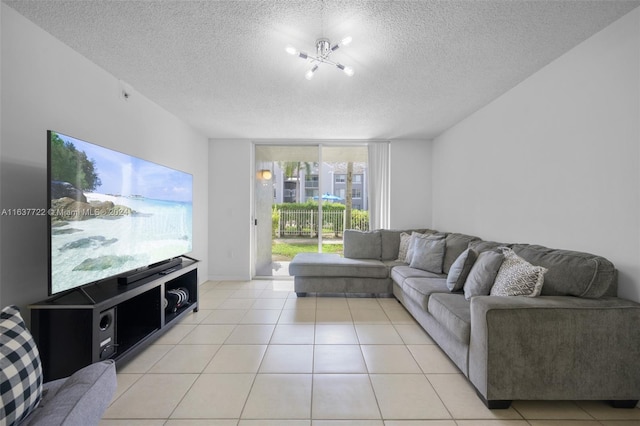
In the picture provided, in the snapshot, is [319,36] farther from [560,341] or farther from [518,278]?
[560,341]

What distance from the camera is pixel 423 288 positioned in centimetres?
276

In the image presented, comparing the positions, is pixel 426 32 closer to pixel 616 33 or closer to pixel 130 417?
pixel 616 33

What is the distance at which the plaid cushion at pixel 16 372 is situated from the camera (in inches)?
37.7

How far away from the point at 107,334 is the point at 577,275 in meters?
3.23

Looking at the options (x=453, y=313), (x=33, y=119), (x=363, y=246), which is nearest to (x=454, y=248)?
(x=363, y=246)

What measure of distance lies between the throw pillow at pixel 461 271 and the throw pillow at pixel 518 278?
0.37m

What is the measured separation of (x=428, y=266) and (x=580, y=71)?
2.28 meters

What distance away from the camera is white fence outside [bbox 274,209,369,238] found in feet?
16.7

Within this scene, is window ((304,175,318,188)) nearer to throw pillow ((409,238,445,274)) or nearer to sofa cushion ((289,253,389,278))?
sofa cushion ((289,253,389,278))

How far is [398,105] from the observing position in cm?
337

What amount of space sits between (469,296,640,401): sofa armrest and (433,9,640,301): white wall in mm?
335

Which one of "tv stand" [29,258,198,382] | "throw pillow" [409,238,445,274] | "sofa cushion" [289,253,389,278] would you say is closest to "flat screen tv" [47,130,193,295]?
"tv stand" [29,258,198,382]

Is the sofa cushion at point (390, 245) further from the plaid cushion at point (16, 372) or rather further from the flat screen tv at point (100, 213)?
the plaid cushion at point (16, 372)

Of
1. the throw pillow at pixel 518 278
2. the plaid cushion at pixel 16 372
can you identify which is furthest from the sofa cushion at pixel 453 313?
the plaid cushion at pixel 16 372
